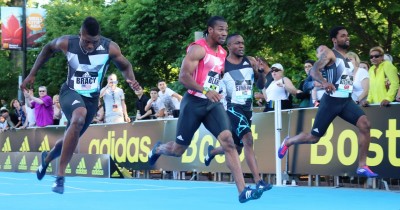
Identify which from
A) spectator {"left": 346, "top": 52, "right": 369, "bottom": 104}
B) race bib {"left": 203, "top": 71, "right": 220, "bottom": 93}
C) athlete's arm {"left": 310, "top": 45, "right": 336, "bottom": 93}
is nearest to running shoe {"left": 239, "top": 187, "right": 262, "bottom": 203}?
race bib {"left": 203, "top": 71, "right": 220, "bottom": 93}

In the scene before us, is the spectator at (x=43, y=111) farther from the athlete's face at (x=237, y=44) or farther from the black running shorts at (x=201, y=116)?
the black running shorts at (x=201, y=116)

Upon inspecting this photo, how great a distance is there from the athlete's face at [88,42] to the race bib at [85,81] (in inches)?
11.4

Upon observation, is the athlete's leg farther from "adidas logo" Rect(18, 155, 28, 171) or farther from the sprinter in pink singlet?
"adidas logo" Rect(18, 155, 28, 171)

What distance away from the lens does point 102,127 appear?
20.7m

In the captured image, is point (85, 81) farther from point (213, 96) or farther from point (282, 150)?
point (282, 150)

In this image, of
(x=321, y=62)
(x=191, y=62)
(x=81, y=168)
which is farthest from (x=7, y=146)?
(x=191, y=62)

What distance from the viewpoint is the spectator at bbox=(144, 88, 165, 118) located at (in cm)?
1883

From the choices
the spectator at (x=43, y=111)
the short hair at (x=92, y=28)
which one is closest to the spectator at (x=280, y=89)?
the short hair at (x=92, y=28)

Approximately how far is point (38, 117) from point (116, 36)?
727 inches

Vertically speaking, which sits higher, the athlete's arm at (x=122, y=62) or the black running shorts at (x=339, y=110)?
the athlete's arm at (x=122, y=62)

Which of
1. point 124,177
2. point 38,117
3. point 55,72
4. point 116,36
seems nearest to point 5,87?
point 55,72

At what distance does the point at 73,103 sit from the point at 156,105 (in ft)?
29.6

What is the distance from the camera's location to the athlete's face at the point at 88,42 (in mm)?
9945

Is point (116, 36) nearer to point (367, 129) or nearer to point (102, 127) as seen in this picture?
point (102, 127)
